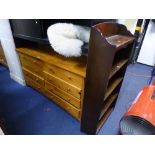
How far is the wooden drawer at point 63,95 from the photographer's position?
4.62 ft

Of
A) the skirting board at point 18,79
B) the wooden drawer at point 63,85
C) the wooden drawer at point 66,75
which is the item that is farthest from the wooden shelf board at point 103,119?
the skirting board at point 18,79

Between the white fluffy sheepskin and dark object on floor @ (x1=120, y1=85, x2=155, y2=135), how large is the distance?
74 centimetres

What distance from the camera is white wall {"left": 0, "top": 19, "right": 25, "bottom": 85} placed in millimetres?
1734

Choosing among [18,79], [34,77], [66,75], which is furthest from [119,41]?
[18,79]

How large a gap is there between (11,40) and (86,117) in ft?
4.84

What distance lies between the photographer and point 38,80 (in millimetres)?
1820

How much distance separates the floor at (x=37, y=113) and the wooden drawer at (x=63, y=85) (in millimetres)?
419

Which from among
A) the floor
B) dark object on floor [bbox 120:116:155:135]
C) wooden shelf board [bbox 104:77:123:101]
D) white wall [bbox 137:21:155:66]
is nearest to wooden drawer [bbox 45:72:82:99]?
wooden shelf board [bbox 104:77:123:101]

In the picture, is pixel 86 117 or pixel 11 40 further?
pixel 11 40

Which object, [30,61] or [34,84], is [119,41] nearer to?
[30,61]

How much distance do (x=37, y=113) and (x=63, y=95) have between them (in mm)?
476

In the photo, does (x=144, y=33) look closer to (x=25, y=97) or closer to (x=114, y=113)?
(x=114, y=113)

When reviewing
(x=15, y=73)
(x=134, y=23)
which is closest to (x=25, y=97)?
(x=15, y=73)

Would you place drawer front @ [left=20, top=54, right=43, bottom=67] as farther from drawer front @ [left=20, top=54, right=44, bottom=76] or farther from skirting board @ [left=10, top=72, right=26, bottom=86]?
skirting board @ [left=10, top=72, right=26, bottom=86]
